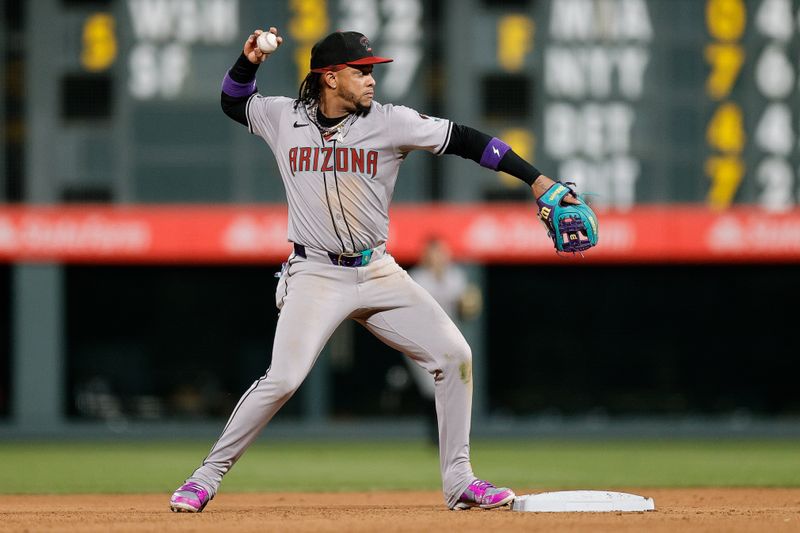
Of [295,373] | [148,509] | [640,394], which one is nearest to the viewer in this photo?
[295,373]

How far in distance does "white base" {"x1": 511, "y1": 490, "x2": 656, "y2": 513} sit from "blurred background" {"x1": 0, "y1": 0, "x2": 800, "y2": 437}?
7.83 m

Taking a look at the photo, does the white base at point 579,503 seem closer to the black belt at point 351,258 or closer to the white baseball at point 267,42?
the black belt at point 351,258

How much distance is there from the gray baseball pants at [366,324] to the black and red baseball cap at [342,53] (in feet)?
2.37

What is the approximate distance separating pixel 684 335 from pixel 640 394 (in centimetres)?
81

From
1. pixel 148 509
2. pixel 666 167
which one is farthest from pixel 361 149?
pixel 666 167

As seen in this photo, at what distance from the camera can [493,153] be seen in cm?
560

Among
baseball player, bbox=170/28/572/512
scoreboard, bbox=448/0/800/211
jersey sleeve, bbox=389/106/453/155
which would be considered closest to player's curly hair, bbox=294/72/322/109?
baseball player, bbox=170/28/572/512

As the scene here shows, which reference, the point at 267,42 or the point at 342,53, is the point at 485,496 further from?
the point at 267,42

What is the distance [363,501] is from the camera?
6.86 m

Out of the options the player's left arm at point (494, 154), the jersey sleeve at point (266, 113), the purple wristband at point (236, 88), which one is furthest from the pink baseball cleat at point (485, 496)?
the purple wristband at point (236, 88)

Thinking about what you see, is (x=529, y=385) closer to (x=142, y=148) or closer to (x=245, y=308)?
(x=245, y=308)

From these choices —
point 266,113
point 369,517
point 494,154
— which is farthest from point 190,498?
point 494,154

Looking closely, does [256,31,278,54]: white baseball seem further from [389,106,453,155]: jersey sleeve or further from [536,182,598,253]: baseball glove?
[536,182,598,253]: baseball glove

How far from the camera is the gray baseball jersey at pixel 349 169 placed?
18.3 feet
